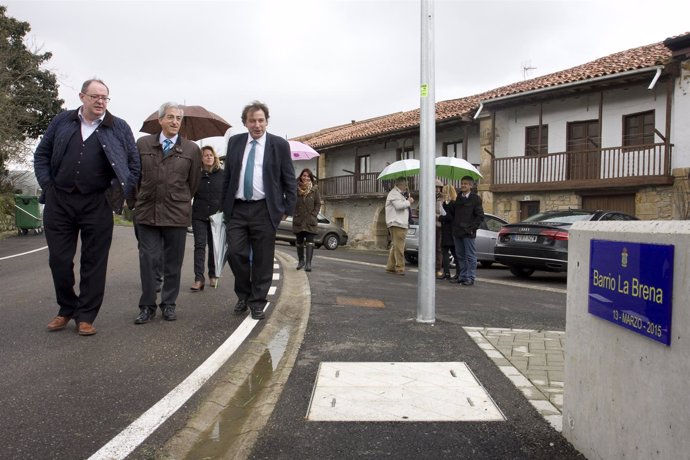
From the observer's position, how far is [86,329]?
465 centimetres

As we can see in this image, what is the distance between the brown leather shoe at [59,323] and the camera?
4.80 metres

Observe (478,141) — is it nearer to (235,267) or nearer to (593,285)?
(235,267)

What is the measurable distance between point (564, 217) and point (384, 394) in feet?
29.7

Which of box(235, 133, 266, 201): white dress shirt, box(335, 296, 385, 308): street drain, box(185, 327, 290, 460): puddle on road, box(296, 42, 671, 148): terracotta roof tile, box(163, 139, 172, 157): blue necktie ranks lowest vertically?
box(185, 327, 290, 460): puddle on road

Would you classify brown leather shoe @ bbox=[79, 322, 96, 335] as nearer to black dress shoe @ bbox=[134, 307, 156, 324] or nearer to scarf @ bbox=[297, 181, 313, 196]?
black dress shoe @ bbox=[134, 307, 156, 324]

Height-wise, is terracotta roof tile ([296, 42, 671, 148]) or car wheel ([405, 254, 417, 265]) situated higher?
terracotta roof tile ([296, 42, 671, 148])

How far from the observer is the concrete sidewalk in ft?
9.04

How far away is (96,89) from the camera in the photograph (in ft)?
15.4

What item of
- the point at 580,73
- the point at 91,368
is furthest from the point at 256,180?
the point at 580,73

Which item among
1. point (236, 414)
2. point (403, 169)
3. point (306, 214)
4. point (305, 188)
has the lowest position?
point (236, 414)

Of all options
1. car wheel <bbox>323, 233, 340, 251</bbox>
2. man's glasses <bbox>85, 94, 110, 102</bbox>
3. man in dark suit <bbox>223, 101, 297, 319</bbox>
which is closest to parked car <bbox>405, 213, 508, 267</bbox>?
man in dark suit <bbox>223, 101, 297, 319</bbox>

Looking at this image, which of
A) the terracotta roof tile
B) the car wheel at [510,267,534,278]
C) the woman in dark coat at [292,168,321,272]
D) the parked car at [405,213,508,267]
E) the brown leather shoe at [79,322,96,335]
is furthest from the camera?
the terracotta roof tile

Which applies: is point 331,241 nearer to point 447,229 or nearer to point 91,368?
point 447,229

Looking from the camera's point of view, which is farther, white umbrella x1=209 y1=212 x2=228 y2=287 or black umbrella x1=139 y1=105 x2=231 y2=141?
black umbrella x1=139 y1=105 x2=231 y2=141
